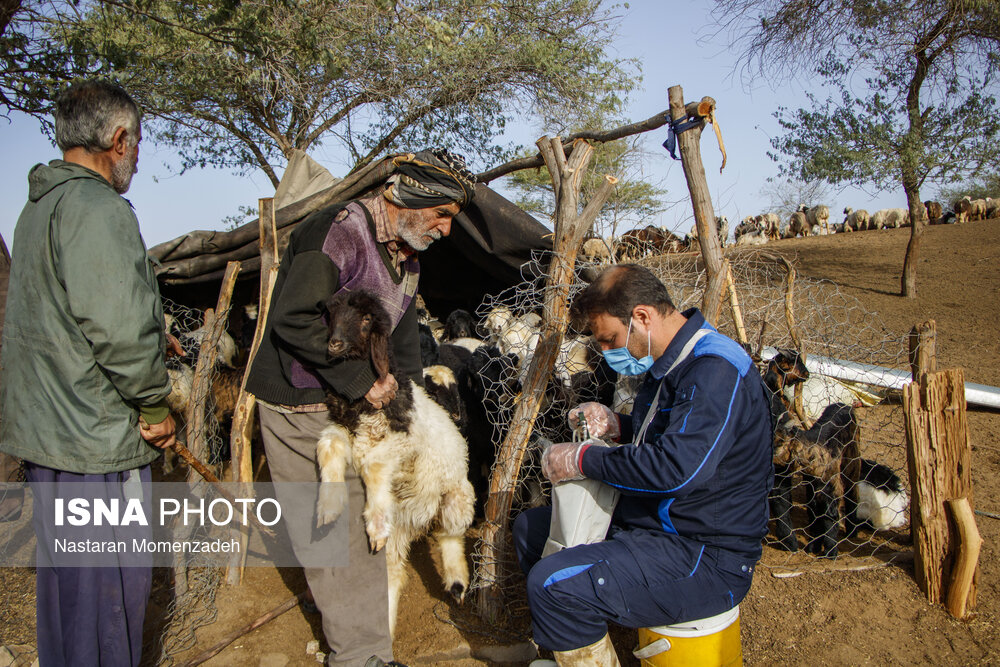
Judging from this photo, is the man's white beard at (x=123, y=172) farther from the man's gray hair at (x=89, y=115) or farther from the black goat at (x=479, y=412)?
the black goat at (x=479, y=412)

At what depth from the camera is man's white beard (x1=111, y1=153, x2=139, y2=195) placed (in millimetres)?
2453

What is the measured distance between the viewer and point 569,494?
254 centimetres

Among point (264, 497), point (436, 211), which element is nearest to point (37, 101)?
point (264, 497)

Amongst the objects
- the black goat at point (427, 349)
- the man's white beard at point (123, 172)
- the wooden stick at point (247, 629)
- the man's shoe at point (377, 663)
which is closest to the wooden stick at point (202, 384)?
the wooden stick at point (247, 629)

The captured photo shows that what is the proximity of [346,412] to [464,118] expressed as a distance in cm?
1056

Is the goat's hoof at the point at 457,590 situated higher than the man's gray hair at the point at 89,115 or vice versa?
the man's gray hair at the point at 89,115

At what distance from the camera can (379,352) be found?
2828 millimetres

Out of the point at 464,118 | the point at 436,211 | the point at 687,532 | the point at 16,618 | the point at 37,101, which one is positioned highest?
the point at 464,118

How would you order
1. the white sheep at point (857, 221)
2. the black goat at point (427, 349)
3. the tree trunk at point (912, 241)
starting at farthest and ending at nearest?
the white sheep at point (857, 221), the tree trunk at point (912, 241), the black goat at point (427, 349)

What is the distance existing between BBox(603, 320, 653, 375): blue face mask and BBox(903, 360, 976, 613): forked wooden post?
1.81 metres

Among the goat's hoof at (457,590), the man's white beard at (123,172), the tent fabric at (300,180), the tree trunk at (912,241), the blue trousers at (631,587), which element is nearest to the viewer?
the blue trousers at (631,587)

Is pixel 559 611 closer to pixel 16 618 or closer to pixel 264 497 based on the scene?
pixel 264 497

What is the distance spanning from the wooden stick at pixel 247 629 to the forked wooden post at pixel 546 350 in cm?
119

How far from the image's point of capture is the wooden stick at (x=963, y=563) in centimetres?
322
